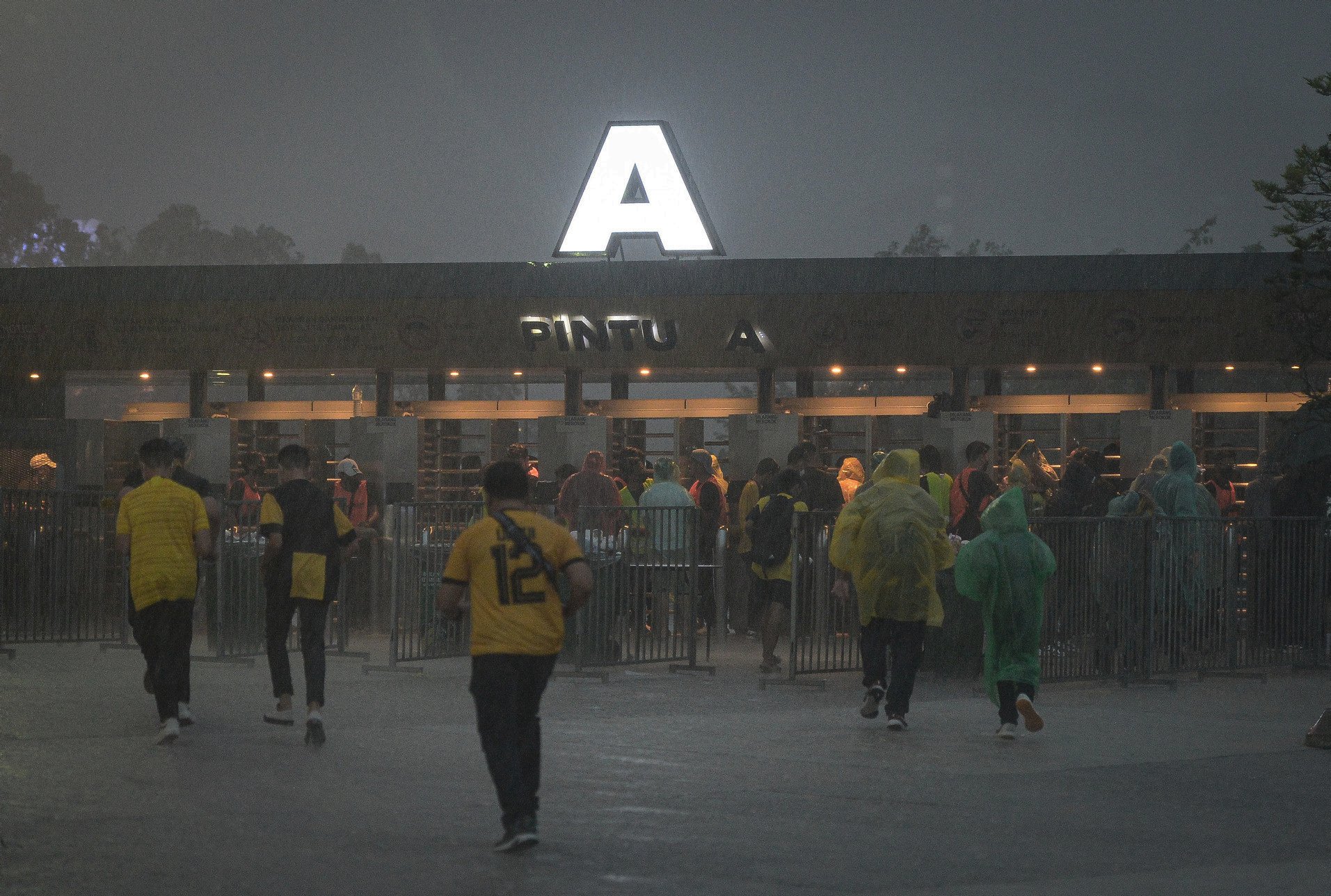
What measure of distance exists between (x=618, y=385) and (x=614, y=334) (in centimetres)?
166

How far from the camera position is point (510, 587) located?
22.2 feet

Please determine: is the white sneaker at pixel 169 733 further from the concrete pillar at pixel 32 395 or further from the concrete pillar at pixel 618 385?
the concrete pillar at pixel 32 395

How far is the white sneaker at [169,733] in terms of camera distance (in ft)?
30.0

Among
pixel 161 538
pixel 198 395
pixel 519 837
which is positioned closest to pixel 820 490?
pixel 161 538

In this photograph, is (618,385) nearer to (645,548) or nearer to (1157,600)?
(645,548)

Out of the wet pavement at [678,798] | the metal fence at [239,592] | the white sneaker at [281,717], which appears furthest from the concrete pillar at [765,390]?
the white sneaker at [281,717]

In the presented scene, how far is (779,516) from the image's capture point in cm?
1327

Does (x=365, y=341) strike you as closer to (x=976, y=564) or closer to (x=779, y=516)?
(x=779, y=516)

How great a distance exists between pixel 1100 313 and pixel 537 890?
60.9 ft

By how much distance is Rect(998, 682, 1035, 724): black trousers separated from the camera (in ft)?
32.1

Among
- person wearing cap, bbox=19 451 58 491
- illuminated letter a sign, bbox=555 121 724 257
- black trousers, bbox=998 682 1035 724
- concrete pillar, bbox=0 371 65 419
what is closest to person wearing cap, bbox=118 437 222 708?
black trousers, bbox=998 682 1035 724

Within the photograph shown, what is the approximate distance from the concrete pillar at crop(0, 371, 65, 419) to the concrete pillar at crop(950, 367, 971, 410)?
45.8ft

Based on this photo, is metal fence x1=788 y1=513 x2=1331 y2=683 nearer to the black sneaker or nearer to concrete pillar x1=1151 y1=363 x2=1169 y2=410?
the black sneaker

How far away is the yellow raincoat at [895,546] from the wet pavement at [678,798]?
813 millimetres
